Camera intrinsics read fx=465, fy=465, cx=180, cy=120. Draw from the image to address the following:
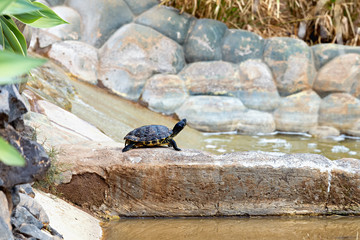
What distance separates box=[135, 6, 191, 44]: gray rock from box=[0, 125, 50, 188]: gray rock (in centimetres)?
686

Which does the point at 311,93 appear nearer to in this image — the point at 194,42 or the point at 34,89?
the point at 194,42

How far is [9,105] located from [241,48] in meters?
7.10

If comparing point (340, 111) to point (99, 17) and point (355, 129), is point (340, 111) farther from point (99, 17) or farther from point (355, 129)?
point (99, 17)

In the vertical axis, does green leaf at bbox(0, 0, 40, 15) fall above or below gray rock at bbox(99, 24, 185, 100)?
above

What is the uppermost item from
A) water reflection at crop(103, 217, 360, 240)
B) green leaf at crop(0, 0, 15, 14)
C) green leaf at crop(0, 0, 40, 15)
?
green leaf at crop(0, 0, 15, 14)

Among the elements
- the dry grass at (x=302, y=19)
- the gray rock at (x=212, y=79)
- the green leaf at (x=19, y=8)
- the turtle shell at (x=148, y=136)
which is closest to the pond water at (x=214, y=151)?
the turtle shell at (x=148, y=136)

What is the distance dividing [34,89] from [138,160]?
321 centimetres

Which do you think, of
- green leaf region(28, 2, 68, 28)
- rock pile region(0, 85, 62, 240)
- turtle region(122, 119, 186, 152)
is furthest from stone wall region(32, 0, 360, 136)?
rock pile region(0, 85, 62, 240)

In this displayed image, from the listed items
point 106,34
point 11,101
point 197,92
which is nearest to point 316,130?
point 197,92

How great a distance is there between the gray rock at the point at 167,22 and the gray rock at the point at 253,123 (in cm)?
194

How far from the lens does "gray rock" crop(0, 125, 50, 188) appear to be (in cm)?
213

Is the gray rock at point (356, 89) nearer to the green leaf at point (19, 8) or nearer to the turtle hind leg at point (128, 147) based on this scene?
the turtle hind leg at point (128, 147)

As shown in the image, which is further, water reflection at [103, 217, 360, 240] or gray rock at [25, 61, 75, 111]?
gray rock at [25, 61, 75, 111]

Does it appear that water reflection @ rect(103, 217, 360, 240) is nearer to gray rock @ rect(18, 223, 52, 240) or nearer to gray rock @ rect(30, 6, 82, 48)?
gray rock @ rect(18, 223, 52, 240)
